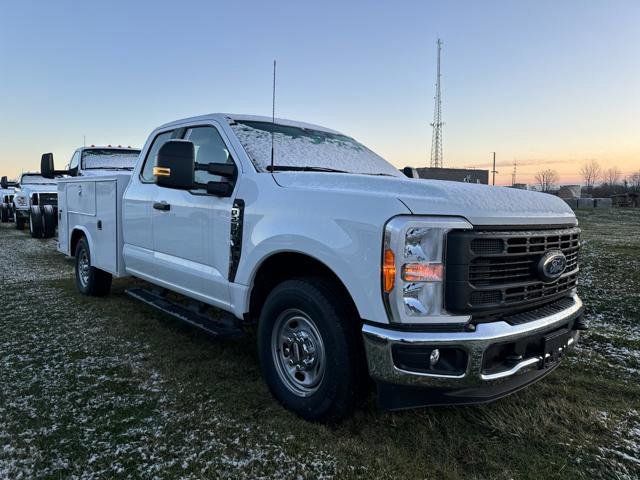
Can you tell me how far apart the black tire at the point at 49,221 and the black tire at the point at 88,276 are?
7826mm

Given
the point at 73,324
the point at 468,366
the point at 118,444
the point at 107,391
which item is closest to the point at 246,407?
the point at 118,444

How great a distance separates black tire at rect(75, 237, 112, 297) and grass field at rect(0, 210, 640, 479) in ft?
4.68

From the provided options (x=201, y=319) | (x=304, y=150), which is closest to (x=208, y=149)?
(x=304, y=150)

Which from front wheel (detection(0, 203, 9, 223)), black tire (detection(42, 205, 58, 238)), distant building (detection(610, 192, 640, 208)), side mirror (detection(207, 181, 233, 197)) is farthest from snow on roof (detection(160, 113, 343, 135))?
distant building (detection(610, 192, 640, 208))

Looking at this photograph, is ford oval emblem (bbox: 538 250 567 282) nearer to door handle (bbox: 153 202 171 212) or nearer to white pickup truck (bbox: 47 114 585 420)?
white pickup truck (bbox: 47 114 585 420)

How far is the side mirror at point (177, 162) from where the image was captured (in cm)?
329

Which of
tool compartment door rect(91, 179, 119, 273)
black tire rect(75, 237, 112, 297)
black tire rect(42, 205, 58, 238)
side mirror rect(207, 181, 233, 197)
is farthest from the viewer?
black tire rect(42, 205, 58, 238)

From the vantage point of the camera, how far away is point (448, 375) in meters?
2.39

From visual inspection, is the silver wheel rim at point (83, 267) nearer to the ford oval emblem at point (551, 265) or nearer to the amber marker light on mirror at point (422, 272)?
the amber marker light on mirror at point (422, 272)

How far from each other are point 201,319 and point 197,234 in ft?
2.17

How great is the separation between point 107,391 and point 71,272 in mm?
5501

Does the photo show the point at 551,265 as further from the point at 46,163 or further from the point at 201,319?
the point at 46,163

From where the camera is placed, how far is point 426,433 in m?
2.88

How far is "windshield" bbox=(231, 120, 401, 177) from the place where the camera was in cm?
367
